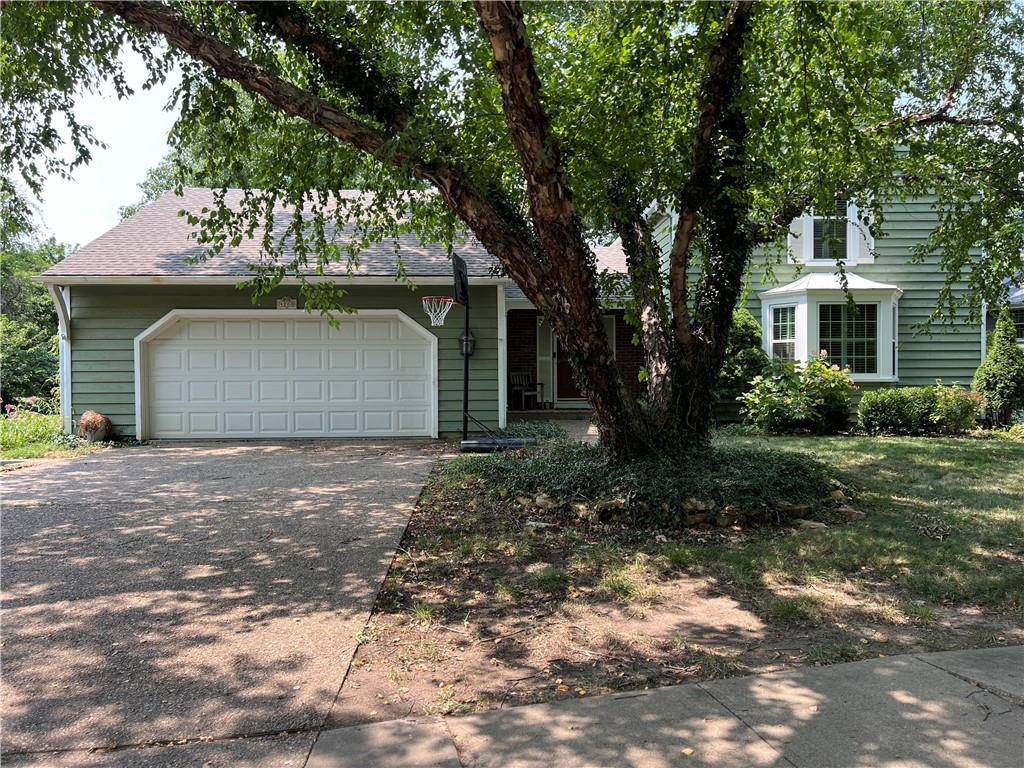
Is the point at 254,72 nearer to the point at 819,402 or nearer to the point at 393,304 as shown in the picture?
the point at 393,304

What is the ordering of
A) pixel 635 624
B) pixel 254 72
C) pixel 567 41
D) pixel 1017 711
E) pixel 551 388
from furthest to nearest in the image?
1. pixel 551 388
2. pixel 567 41
3. pixel 254 72
4. pixel 635 624
5. pixel 1017 711

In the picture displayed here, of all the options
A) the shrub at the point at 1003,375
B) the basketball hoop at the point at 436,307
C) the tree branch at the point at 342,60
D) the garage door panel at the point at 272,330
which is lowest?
the shrub at the point at 1003,375

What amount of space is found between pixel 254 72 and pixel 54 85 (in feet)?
12.5

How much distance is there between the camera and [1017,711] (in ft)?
8.86

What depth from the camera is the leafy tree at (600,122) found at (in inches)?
219

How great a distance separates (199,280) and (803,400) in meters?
10.5

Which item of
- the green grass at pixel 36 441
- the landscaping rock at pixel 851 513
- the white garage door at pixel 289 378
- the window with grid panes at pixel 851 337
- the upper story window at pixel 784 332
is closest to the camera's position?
the landscaping rock at pixel 851 513

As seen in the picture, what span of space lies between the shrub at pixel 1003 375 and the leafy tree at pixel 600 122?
5322mm

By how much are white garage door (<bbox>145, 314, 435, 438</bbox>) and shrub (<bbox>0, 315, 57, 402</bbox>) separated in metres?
9.78

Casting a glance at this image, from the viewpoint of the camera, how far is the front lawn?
313cm

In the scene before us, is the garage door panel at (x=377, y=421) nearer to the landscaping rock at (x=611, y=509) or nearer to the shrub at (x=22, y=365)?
the landscaping rock at (x=611, y=509)

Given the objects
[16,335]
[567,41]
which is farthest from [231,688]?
[16,335]

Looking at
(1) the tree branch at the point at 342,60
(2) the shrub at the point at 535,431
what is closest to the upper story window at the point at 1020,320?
(2) the shrub at the point at 535,431

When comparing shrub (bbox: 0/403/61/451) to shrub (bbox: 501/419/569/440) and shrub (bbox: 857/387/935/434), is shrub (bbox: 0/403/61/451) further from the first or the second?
shrub (bbox: 857/387/935/434)
